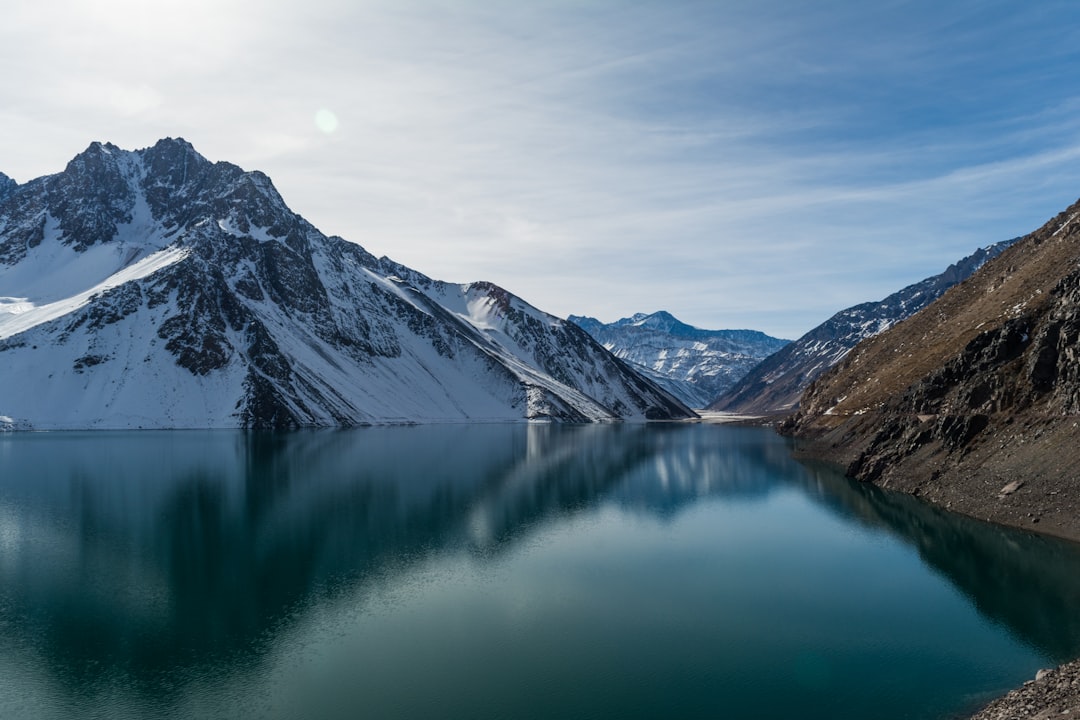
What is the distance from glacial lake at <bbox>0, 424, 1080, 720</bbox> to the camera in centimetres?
3341

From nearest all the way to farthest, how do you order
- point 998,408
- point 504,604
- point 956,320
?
point 504,604 → point 998,408 → point 956,320

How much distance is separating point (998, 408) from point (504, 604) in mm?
68715

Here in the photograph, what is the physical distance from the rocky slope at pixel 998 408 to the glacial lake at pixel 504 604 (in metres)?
4.86

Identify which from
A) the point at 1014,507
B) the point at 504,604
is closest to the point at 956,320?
the point at 1014,507

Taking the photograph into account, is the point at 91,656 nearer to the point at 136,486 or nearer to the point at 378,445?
the point at 136,486

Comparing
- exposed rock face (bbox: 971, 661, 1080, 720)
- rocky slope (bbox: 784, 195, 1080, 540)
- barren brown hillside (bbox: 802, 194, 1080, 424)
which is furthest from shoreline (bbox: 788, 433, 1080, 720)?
barren brown hillside (bbox: 802, 194, 1080, 424)

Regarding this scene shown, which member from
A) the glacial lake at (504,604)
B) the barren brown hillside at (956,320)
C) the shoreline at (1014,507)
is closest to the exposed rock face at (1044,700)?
the shoreline at (1014,507)

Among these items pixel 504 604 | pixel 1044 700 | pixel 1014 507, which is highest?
pixel 1014 507

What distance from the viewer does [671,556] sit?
6366 cm

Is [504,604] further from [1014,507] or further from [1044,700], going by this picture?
[1014,507]

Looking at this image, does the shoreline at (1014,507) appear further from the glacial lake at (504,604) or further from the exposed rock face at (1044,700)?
the glacial lake at (504,604)

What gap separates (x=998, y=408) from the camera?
3255 inches

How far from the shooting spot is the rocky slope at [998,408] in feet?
226

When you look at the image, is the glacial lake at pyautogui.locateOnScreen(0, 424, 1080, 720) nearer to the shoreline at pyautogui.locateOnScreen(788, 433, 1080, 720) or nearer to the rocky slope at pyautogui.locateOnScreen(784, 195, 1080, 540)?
the shoreline at pyautogui.locateOnScreen(788, 433, 1080, 720)
